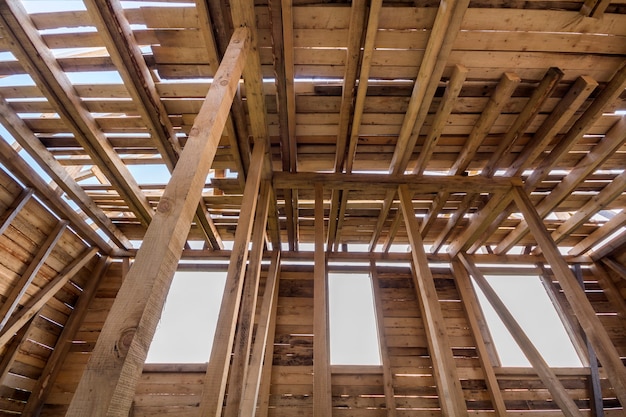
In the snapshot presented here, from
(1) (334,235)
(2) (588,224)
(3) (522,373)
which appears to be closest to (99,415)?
(1) (334,235)

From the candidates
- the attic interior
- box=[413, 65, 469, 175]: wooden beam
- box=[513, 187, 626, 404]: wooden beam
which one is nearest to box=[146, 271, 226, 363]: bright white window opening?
the attic interior

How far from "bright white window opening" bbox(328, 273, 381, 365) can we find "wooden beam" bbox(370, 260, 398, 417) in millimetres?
99

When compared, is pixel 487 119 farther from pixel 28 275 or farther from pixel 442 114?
pixel 28 275

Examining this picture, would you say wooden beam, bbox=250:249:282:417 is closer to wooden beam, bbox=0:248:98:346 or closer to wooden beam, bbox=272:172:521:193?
wooden beam, bbox=272:172:521:193

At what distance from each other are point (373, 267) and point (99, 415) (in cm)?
441

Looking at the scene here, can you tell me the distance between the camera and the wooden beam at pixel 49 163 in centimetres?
288

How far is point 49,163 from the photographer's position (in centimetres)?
325

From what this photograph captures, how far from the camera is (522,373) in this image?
405cm

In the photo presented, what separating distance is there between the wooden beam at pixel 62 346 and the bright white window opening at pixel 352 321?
11.5 ft

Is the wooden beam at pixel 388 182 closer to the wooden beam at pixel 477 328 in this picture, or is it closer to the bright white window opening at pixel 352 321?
the wooden beam at pixel 477 328

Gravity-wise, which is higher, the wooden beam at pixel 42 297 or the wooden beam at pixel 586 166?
the wooden beam at pixel 586 166

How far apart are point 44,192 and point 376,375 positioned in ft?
15.1

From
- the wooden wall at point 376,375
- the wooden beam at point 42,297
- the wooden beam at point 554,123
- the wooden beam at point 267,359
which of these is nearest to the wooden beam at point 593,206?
the wooden wall at point 376,375

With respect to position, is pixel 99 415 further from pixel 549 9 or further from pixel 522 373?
pixel 522 373
